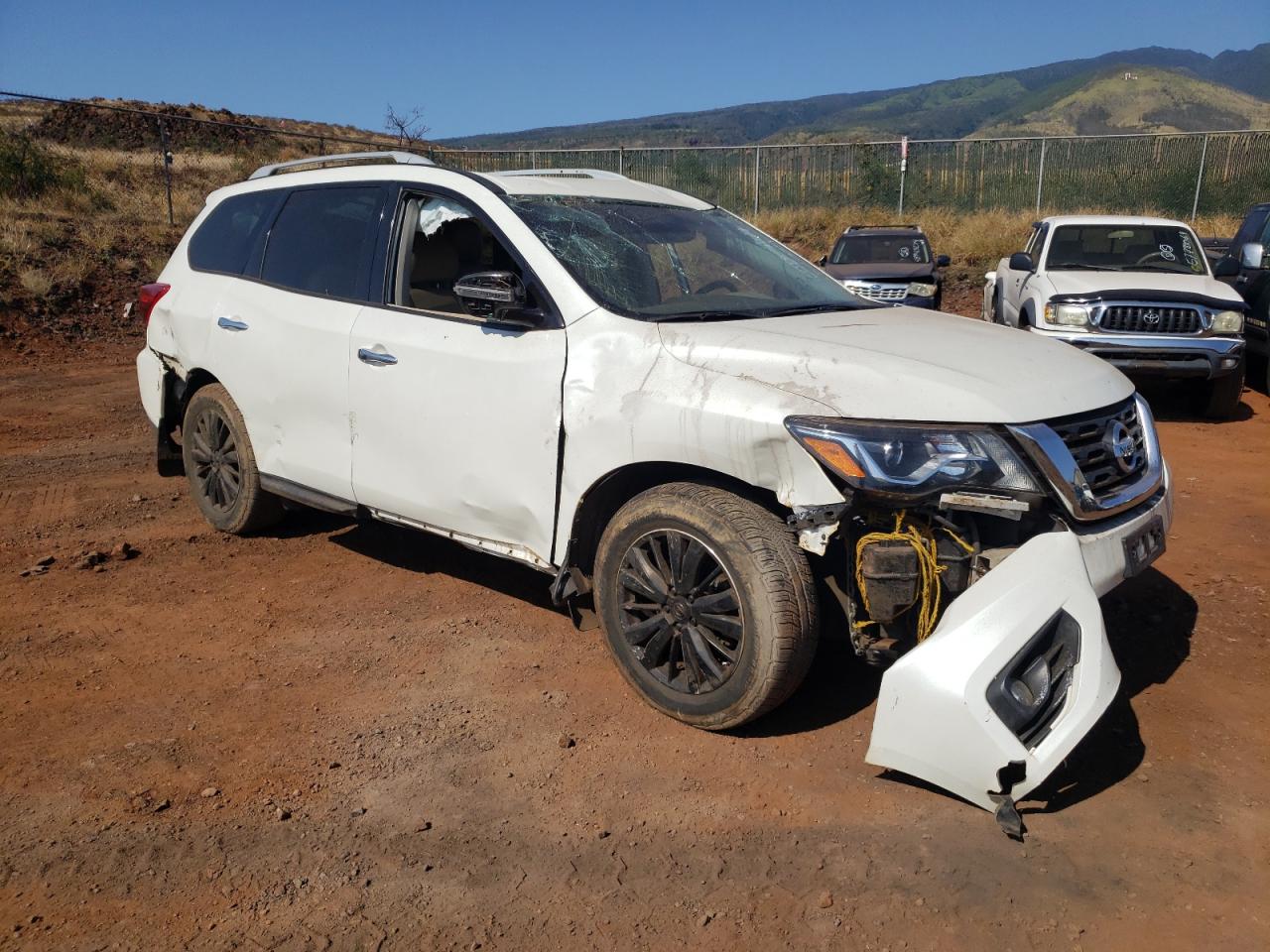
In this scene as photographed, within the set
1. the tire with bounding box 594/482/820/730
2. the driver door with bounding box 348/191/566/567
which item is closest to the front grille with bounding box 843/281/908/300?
the driver door with bounding box 348/191/566/567

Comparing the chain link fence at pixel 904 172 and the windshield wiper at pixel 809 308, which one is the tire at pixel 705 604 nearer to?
the windshield wiper at pixel 809 308

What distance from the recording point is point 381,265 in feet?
15.4

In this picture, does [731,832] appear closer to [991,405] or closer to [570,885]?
[570,885]

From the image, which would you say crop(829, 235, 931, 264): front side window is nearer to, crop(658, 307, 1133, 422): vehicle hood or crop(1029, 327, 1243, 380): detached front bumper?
crop(1029, 327, 1243, 380): detached front bumper

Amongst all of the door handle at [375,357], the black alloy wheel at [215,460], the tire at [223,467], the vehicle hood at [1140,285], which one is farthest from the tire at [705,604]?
the vehicle hood at [1140,285]

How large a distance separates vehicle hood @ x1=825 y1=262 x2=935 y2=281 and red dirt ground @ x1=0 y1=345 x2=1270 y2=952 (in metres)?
9.04

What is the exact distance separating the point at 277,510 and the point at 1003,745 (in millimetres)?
4160

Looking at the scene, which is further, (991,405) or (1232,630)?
(1232,630)

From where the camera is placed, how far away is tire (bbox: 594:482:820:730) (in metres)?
3.35

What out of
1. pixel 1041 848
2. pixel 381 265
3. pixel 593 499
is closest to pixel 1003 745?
pixel 1041 848

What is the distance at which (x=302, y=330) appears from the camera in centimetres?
495

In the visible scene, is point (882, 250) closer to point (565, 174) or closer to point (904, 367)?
point (565, 174)

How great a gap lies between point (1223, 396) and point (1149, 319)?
97cm

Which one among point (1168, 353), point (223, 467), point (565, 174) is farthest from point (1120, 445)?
point (1168, 353)
